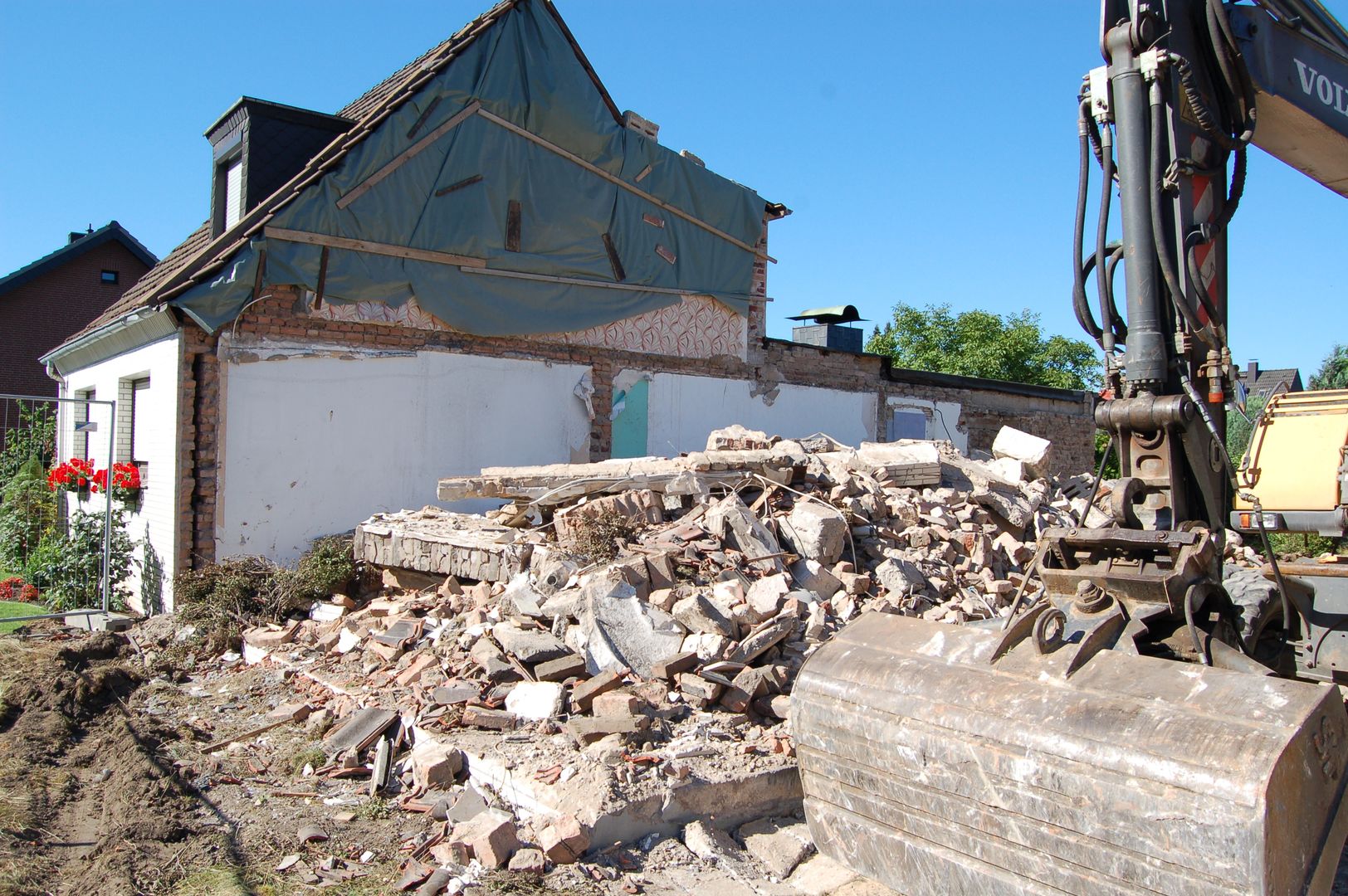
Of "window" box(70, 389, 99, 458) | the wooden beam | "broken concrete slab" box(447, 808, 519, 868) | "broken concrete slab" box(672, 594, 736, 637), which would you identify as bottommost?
"broken concrete slab" box(447, 808, 519, 868)

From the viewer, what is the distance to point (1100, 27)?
13.8 feet

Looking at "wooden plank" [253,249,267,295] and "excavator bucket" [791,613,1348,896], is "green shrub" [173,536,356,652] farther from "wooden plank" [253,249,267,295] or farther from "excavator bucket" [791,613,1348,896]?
"excavator bucket" [791,613,1348,896]

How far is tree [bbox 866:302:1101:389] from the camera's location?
31.3 m

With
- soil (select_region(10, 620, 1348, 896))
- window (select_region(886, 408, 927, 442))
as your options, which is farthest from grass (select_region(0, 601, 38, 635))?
window (select_region(886, 408, 927, 442))

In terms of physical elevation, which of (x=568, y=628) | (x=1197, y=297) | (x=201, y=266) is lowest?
(x=568, y=628)

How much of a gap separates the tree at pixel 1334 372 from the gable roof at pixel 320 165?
1064 inches

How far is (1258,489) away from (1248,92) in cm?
325

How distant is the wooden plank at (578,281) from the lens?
1237 centimetres

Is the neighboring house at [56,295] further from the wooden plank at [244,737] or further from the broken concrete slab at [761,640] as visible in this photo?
the broken concrete slab at [761,640]

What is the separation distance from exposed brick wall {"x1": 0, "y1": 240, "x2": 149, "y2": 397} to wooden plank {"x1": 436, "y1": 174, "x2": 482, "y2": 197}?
14.9m

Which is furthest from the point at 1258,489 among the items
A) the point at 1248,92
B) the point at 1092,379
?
the point at 1092,379

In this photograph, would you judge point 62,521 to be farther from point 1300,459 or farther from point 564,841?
point 1300,459

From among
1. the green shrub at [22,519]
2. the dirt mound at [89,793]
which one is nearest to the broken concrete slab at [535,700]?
the dirt mound at [89,793]

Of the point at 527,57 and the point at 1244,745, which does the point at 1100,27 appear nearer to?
the point at 1244,745
